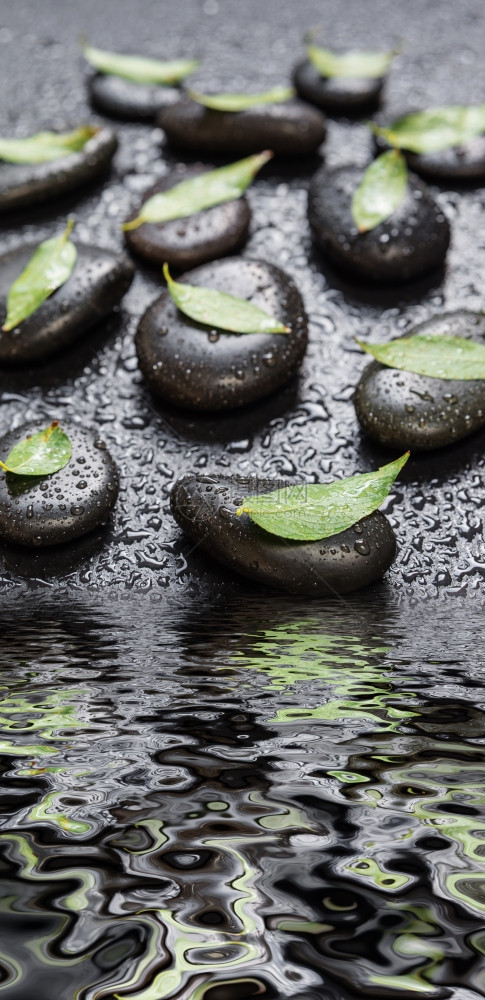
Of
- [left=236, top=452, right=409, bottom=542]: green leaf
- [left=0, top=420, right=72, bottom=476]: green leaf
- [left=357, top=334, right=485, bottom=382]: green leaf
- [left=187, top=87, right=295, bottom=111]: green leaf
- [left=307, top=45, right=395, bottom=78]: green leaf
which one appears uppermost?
[left=307, top=45, right=395, bottom=78]: green leaf

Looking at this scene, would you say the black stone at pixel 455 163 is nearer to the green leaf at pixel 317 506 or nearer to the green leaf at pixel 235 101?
the green leaf at pixel 235 101

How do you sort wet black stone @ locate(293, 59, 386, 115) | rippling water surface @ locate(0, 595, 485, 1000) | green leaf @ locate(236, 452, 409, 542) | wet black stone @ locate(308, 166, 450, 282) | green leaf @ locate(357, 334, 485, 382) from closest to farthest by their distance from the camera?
rippling water surface @ locate(0, 595, 485, 1000) → green leaf @ locate(236, 452, 409, 542) → green leaf @ locate(357, 334, 485, 382) → wet black stone @ locate(308, 166, 450, 282) → wet black stone @ locate(293, 59, 386, 115)

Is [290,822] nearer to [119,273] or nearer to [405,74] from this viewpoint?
[119,273]

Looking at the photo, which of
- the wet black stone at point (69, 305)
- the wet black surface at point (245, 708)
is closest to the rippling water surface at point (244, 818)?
the wet black surface at point (245, 708)

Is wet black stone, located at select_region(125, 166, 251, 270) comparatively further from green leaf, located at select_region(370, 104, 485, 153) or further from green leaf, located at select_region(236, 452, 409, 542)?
green leaf, located at select_region(236, 452, 409, 542)

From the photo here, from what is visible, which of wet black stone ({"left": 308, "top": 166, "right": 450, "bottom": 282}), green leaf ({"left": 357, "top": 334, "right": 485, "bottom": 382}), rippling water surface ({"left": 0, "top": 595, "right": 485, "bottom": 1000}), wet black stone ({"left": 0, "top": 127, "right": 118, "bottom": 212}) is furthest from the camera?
wet black stone ({"left": 0, "top": 127, "right": 118, "bottom": 212})

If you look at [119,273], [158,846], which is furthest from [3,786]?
[119,273]

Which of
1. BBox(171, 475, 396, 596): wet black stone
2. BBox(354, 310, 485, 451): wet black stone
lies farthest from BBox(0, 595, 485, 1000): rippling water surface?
A: BBox(354, 310, 485, 451): wet black stone
